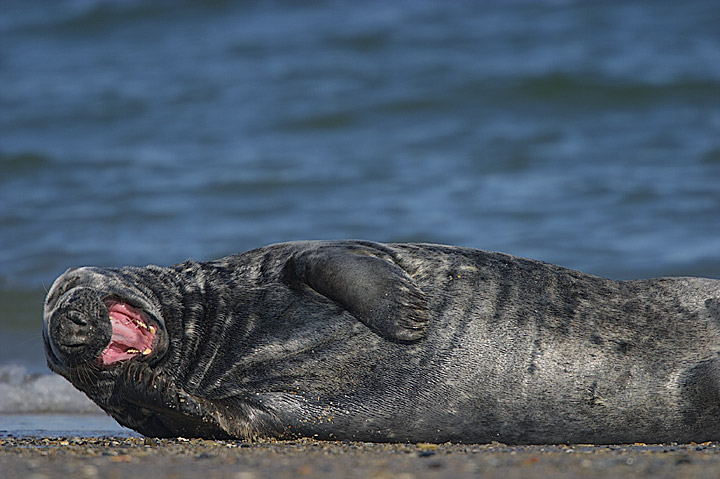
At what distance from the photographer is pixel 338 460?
3594 millimetres

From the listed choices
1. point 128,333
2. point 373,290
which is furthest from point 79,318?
point 373,290

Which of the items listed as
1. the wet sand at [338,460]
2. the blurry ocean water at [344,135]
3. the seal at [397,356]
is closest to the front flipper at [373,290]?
the seal at [397,356]

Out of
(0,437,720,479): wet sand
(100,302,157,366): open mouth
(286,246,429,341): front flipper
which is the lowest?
(0,437,720,479): wet sand

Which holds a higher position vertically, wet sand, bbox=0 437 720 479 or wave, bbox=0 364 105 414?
wet sand, bbox=0 437 720 479

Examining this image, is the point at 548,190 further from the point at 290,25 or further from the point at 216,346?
the point at 290,25

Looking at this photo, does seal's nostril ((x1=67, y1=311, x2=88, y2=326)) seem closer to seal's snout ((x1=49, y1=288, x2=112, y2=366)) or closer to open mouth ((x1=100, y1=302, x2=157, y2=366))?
seal's snout ((x1=49, y1=288, x2=112, y2=366))

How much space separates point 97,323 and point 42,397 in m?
2.21

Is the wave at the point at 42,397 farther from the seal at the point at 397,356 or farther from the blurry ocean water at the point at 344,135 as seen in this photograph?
the seal at the point at 397,356

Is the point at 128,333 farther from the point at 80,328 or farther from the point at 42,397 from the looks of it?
the point at 42,397

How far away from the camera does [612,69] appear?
14.2 metres

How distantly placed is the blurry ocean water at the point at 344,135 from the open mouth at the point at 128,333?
1340 millimetres

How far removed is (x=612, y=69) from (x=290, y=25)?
6036 millimetres

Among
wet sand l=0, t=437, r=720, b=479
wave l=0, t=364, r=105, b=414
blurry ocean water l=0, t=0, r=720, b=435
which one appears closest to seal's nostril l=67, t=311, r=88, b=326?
wet sand l=0, t=437, r=720, b=479

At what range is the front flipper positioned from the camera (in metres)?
4.41
